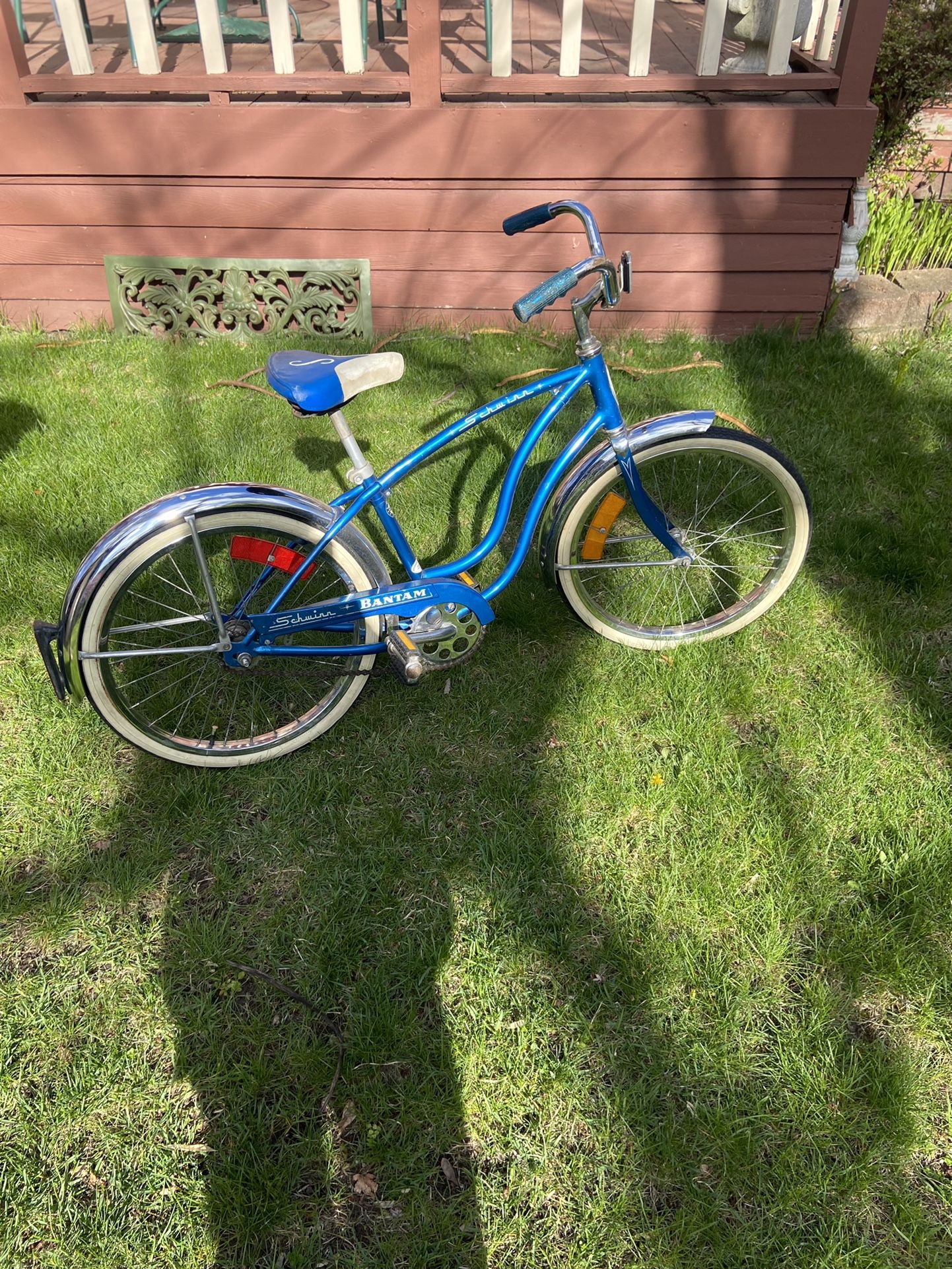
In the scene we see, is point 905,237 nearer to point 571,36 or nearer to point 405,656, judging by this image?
point 571,36

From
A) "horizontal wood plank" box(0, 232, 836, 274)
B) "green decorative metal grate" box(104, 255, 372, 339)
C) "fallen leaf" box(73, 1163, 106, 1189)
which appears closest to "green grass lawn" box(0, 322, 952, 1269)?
"fallen leaf" box(73, 1163, 106, 1189)

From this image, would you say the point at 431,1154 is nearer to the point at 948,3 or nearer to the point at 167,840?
the point at 167,840

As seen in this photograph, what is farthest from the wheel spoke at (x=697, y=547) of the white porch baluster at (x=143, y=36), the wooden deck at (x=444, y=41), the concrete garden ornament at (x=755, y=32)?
the white porch baluster at (x=143, y=36)

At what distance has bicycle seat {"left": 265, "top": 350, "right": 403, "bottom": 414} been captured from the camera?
7.11ft

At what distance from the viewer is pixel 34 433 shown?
371 cm

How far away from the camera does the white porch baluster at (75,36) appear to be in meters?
3.91

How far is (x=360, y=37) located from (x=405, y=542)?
110 inches

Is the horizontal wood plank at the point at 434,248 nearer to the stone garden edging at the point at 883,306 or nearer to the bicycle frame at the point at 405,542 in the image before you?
the stone garden edging at the point at 883,306

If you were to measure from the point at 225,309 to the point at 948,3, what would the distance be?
371cm

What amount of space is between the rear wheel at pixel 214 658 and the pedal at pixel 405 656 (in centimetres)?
8

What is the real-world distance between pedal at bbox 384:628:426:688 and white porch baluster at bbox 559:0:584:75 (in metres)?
2.80

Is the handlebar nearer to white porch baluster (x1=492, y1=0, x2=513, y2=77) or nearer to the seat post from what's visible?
the seat post

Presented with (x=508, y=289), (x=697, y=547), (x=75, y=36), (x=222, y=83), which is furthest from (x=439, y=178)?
(x=697, y=547)

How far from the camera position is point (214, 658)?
276 centimetres
